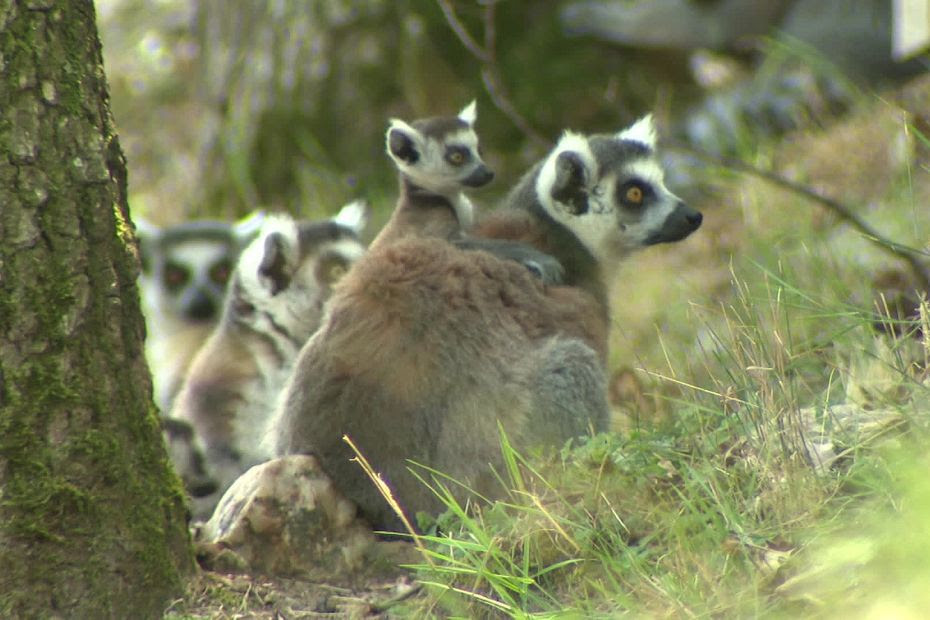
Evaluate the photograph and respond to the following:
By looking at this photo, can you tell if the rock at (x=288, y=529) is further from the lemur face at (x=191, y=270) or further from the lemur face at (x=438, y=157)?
the lemur face at (x=191, y=270)

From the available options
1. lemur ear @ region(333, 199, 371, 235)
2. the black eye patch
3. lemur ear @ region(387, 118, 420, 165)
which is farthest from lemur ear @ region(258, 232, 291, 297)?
the black eye patch

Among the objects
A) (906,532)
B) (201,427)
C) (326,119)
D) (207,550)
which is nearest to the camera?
(906,532)

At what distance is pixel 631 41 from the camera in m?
10.3

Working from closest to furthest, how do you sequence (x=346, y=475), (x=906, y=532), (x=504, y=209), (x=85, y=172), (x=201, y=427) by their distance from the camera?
(x=906, y=532) < (x=85, y=172) < (x=346, y=475) < (x=504, y=209) < (x=201, y=427)

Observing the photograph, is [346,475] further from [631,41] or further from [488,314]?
[631,41]

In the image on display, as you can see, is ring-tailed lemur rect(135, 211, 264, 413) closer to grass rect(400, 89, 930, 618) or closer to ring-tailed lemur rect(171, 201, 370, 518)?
ring-tailed lemur rect(171, 201, 370, 518)

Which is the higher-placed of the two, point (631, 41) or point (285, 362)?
point (631, 41)

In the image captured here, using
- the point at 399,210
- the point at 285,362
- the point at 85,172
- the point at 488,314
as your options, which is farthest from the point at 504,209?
the point at 85,172

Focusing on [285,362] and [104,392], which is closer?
[104,392]

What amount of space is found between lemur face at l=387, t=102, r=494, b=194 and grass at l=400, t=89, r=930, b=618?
1719 mm

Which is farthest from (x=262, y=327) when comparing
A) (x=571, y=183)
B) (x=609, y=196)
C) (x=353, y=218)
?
(x=609, y=196)

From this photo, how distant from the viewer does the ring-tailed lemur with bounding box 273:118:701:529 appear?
3.90 m

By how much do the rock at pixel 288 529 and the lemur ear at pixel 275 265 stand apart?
5.56 ft

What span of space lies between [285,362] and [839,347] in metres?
2.80
